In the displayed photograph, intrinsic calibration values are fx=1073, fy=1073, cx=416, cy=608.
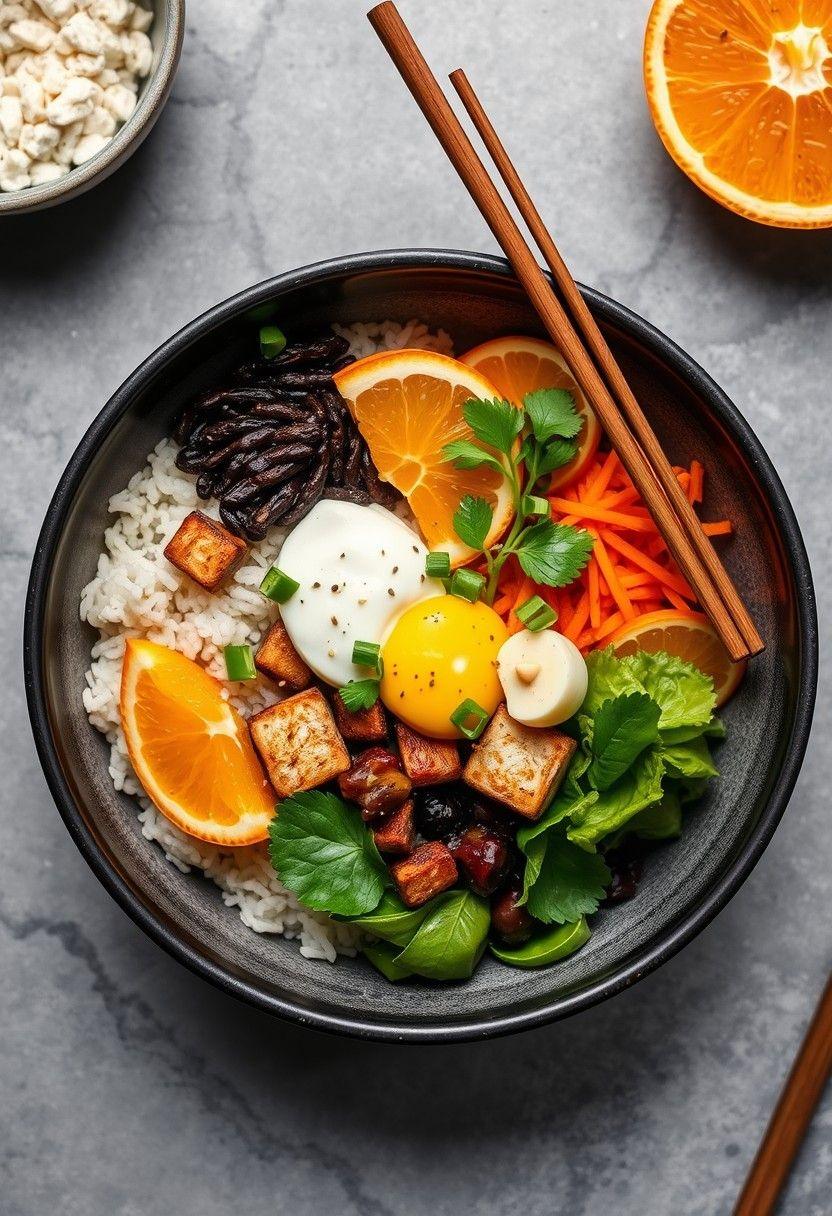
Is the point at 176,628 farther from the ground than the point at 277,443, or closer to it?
closer to it

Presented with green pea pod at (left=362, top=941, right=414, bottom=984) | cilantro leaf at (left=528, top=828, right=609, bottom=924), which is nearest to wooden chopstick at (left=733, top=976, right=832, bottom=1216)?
cilantro leaf at (left=528, top=828, right=609, bottom=924)

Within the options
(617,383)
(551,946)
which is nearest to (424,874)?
(551,946)

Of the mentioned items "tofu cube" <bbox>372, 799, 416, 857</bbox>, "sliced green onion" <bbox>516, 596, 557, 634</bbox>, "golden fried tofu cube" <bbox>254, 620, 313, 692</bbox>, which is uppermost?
"golden fried tofu cube" <bbox>254, 620, 313, 692</bbox>

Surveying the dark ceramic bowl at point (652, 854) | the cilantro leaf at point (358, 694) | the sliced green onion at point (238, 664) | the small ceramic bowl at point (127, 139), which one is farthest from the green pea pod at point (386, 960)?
the small ceramic bowl at point (127, 139)

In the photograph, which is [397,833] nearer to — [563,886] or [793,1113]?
[563,886]

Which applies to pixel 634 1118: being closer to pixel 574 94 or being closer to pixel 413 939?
pixel 413 939

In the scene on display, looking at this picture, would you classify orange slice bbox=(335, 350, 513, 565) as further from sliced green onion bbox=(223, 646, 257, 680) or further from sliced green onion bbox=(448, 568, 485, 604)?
sliced green onion bbox=(223, 646, 257, 680)
